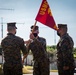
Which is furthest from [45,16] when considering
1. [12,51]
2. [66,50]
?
[12,51]

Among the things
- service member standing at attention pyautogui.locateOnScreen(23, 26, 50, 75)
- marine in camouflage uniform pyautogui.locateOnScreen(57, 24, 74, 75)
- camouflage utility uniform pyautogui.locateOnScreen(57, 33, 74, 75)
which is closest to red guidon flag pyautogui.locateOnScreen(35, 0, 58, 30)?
service member standing at attention pyautogui.locateOnScreen(23, 26, 50, 75)

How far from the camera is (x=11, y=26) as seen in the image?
8.88m

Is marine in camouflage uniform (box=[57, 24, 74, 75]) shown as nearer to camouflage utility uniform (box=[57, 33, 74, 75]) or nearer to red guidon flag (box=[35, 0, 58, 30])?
camouflage utility uniform (box=[57, 33, 74, 75])

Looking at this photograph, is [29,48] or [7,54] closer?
[7,54]

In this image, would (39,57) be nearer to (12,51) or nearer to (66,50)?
(66,50)

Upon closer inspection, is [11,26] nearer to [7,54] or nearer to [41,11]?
[7,54]

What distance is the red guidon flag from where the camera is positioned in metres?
9.79

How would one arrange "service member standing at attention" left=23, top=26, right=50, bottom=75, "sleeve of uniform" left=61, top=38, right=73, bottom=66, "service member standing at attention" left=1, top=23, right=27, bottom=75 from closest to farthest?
"service member standing at attention" left=1, top=23, right=27, bottom=75
"sleeve of uniform" left=61, top=38, right=73, bottom=66
"service member standing at attention" left=23, top=26, right=50, bottom=75

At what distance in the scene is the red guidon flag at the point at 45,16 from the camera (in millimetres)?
9785

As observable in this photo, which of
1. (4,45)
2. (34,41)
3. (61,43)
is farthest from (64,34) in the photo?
(4,45)

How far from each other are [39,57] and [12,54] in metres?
1.14

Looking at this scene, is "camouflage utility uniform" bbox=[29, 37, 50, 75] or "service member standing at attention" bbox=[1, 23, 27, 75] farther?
"camouflage utility uniform" bbox=[29, 37, 50, 75]

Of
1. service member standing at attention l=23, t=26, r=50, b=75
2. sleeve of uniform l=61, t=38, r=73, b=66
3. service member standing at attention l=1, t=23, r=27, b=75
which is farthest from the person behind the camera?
service member standing at attention l=23, t=26, r=50, b=75

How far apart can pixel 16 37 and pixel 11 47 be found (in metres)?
0.27
